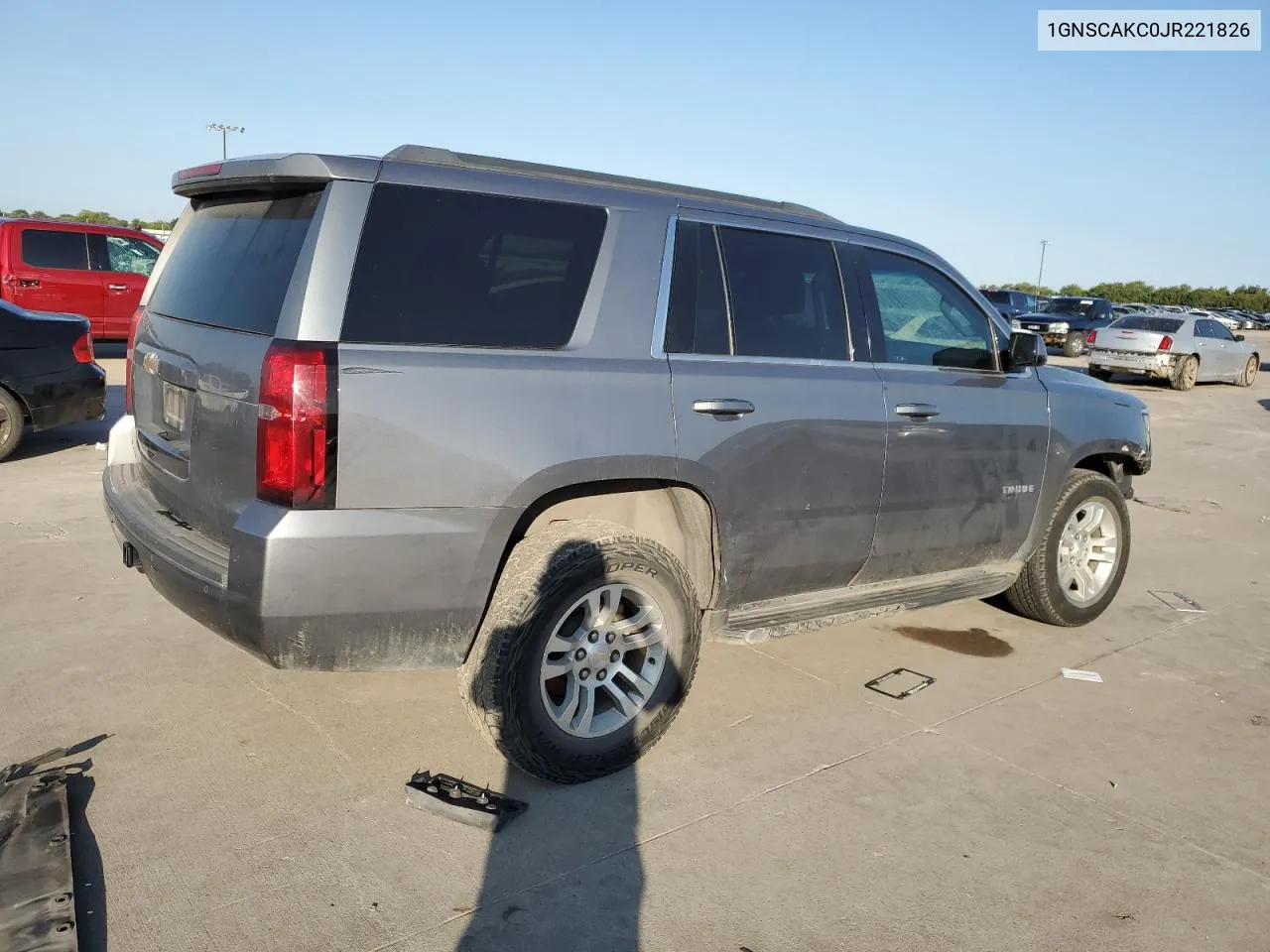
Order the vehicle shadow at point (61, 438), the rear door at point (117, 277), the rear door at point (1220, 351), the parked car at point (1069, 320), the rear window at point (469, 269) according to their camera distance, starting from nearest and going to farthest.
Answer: the rear window at point (469, 269), the vehicle shadow at point (61, 438), the rear door at point (117, 277), the rear door at point (1220, 351), the parked car at point (1069, 320)

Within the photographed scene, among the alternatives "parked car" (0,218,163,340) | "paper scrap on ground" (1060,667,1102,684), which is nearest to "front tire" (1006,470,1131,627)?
"paper scrap on ground" (1060,667,1102,684)

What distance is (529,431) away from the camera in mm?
3334

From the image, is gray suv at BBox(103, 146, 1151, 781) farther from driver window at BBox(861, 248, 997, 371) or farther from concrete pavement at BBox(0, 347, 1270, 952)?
concrete pavement at BBox(0, 347, 1270, 952)

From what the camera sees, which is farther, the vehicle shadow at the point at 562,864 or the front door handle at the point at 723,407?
the front door handle at the point at 723,407

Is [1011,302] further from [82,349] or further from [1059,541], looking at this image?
[1059,541]

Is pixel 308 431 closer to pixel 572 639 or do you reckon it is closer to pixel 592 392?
pixel 592 392

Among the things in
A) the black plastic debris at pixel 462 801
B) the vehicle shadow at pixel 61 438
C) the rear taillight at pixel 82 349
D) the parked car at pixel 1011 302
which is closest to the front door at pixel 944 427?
the black plastic debris at pixel 462 801

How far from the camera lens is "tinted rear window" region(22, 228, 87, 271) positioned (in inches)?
552

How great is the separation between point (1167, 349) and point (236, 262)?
21.6m

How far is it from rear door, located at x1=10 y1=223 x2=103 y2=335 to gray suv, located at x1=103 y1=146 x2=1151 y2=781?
458 inches

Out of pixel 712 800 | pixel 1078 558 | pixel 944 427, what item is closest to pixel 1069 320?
pixel 1078 558

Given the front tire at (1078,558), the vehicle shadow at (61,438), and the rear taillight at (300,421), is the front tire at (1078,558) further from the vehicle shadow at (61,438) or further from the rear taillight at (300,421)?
the vehicle shadow at (61,438)

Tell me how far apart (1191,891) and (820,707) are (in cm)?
156

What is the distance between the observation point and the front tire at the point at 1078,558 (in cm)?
544
